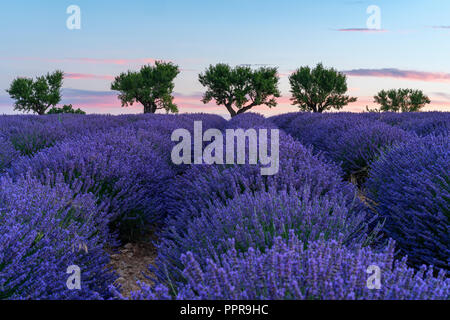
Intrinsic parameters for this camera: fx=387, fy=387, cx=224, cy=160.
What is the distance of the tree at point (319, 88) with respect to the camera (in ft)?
113

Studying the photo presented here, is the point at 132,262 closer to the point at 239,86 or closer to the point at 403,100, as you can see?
the point at 239,86

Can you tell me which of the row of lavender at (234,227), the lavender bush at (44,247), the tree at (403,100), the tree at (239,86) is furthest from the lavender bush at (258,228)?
the tree at (403,100)

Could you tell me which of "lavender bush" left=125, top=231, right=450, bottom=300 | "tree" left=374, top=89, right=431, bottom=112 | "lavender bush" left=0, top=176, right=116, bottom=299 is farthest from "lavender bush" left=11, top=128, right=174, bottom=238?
"tree" left=374, top=89, right=431, bottom=112

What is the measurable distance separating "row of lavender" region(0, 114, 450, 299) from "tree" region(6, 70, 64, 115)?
30.1 m

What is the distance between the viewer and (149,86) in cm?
3212

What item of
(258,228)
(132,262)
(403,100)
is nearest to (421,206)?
(258,228)

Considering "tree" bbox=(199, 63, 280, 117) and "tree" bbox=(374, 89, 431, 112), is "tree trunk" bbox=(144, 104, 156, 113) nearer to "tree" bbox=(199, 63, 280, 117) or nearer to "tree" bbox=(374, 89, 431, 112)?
"tree" bbox=(199, 63, 280, 117)

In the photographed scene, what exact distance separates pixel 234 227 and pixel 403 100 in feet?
134

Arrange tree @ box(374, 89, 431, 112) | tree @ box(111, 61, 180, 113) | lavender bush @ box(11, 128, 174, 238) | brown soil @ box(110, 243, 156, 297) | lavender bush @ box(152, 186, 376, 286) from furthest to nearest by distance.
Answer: tree @ box(374, 89, 431, 112)
tree @ box(111, 61, 180, 113)
lavender bush @ box(11, 128, 174, 238)
brown soil @ box(110, 243, 156, 297)
lavender bush @ box(152, 186, 376, 286)

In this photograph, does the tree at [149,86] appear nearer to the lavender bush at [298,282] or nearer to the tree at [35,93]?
the tree at [35,93]

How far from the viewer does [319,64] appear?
116 feet

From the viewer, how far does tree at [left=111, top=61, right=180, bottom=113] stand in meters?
31.5

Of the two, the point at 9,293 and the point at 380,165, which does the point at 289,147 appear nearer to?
the point at 380,165

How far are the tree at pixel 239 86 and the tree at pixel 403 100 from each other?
12902mm
